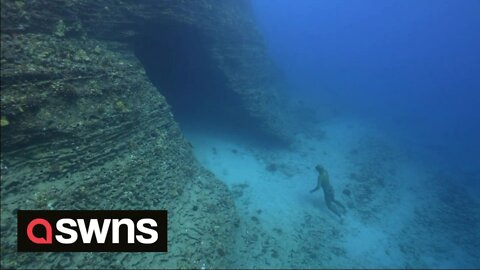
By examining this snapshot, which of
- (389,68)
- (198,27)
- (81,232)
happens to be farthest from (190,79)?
(389,68)

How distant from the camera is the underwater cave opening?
16.8m

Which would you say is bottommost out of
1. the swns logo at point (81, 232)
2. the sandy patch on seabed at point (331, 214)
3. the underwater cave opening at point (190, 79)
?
the sandy patch on seabed at point (331, 214)

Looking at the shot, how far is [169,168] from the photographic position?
1172cm

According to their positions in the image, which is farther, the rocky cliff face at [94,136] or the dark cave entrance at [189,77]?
the dark cave entrance at [189,77]

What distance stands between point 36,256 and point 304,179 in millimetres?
15298

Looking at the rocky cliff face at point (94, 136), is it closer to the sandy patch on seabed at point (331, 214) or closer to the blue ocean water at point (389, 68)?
the sandy patch on seabed at point (331, 214)

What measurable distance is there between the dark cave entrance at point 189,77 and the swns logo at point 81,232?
31.2 feet

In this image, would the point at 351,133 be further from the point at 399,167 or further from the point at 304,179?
the point at 304,179

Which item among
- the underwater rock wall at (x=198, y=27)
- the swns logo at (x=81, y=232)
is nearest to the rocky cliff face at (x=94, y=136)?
the underwater rock wall at (x=198, y=27)

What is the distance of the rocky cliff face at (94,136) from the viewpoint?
8.00 m

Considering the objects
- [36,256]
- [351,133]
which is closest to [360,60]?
[351,133]

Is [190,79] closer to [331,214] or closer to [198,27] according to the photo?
[198,27]

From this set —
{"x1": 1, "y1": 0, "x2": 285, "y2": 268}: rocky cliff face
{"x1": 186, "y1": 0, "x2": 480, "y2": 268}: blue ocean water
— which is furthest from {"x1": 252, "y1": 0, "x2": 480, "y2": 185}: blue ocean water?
{"x1": 1, "y1": 0, "x2": 285, "y2": 268}: rocky cliff face

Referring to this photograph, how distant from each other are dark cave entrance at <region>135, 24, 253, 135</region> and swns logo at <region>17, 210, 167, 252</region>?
31.2ft
